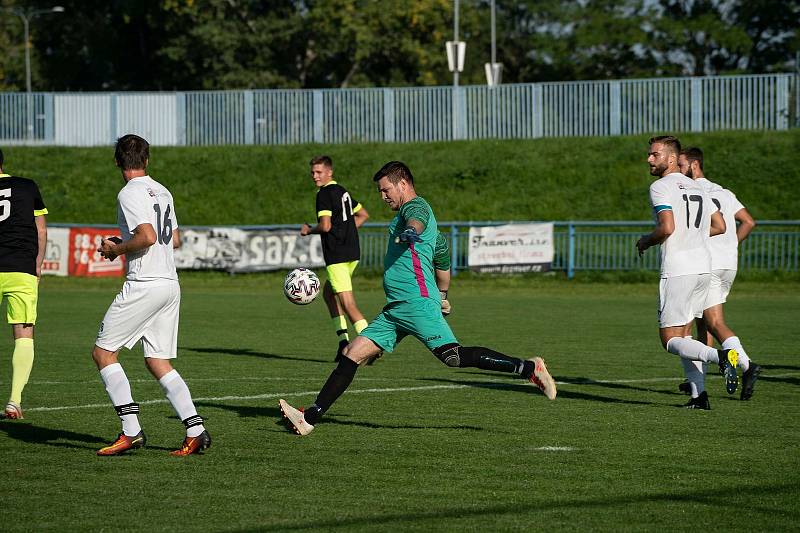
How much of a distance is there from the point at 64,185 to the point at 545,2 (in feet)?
161

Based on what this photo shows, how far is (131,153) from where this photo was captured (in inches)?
317

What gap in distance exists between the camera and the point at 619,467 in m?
7.61

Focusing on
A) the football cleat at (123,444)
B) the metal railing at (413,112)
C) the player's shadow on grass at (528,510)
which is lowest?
the player's shadow on grass at (528,510)

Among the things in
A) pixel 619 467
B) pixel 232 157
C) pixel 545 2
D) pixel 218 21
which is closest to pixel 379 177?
pixel 619 467

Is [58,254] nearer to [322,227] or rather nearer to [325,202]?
[325,202]

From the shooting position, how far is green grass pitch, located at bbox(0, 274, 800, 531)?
641 centimetres

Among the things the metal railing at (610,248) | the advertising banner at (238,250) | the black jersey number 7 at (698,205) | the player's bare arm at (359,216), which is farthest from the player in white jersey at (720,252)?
the advertising banner at (238,250)

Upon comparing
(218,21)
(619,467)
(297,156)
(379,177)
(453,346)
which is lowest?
(619,467)

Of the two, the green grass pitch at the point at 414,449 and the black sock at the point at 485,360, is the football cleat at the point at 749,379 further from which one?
the black sock at the point at 485,360

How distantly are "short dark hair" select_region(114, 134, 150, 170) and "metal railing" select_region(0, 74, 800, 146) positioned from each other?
31646 mm

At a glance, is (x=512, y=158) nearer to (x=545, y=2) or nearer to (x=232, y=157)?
(x=232, y=157)

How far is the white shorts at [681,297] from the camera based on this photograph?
10.1 meters

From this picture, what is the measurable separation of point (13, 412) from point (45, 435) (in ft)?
2.96

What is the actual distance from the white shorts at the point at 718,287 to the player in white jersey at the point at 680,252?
3.87ft
